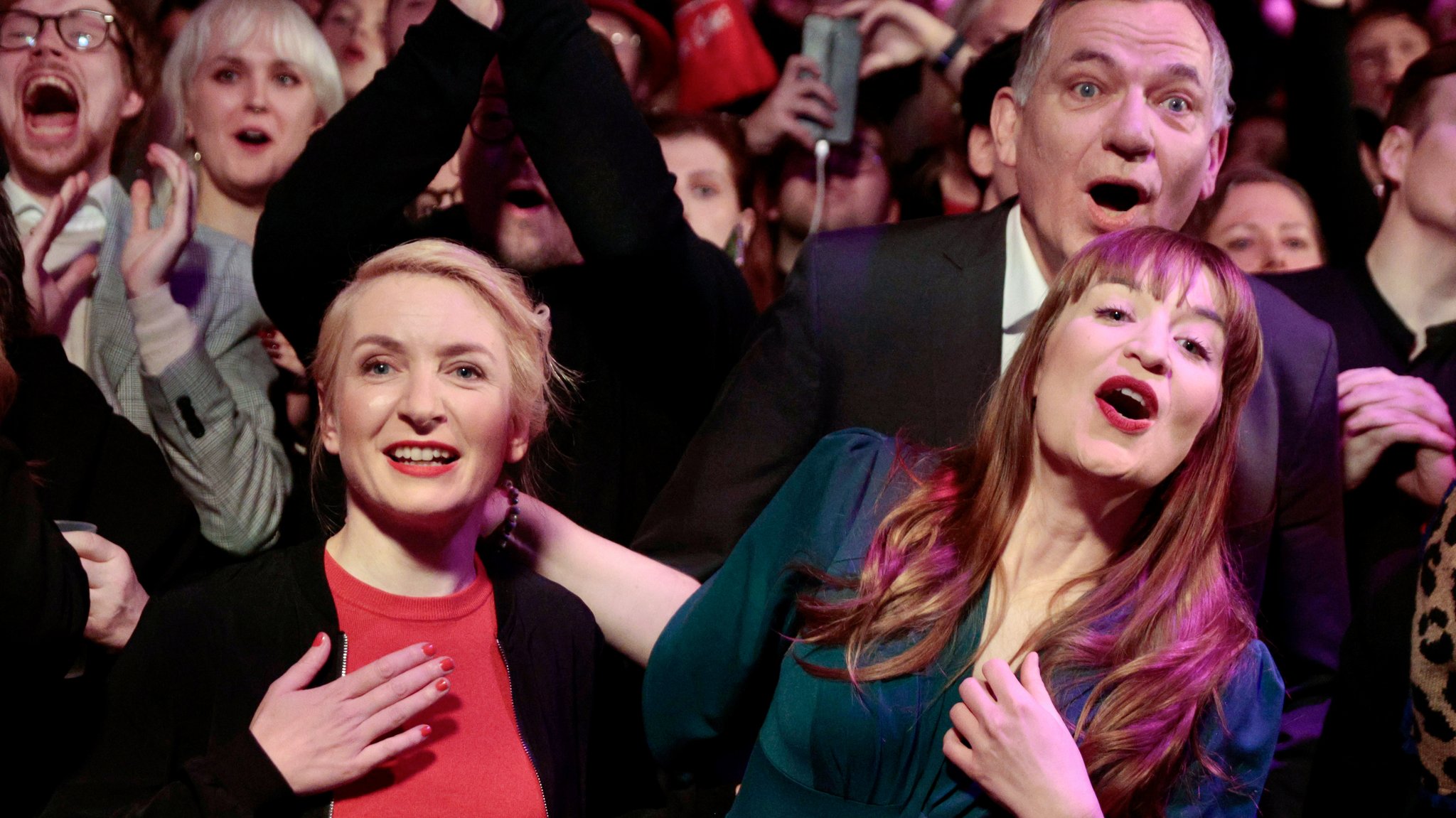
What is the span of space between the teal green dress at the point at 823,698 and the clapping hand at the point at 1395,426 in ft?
2.88

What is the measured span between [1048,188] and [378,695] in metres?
1.34

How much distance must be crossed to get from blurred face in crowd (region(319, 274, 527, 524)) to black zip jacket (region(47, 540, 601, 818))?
16cm

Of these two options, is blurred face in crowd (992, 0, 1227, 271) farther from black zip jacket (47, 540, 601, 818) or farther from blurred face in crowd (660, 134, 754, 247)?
black zip jacket (47, 540, 601, 818)

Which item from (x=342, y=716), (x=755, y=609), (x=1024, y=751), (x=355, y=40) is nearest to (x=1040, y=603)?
(x=1024, y=751)

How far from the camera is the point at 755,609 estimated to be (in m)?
2.00

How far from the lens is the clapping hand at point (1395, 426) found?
2.62 meters

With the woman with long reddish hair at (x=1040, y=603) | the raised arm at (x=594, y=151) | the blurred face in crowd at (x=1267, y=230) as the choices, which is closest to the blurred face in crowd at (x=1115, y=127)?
the woman with long reddish hair at (x=1040, y=603)

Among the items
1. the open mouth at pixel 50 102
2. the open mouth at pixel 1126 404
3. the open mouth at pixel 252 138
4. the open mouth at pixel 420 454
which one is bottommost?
the open mouth at pixel 420 454

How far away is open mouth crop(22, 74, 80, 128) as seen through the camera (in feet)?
9.39

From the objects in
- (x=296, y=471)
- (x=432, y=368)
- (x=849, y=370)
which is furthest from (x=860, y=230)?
(x=296, y=471)

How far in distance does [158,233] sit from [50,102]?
50 centimetres

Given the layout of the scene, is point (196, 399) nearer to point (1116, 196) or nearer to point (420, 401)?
point (420, 401)

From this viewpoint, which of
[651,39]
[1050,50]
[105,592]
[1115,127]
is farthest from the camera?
[651,39]

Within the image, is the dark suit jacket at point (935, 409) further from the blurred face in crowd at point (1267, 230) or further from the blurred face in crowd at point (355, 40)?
the blurred face in crowd at point (355, 40)
